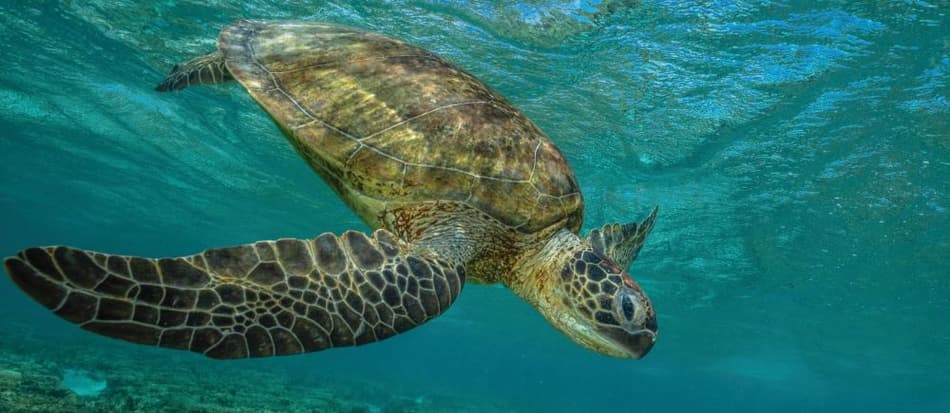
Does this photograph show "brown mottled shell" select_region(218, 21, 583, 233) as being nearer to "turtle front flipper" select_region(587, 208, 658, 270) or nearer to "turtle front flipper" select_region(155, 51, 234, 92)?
"turtle front flipper" select_region(587, 208, 658, 270)

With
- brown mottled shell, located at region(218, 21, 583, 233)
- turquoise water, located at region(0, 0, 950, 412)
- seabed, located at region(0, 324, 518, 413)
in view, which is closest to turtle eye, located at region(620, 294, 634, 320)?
brown mottled shell, located at region(218, 21, 583, 233)

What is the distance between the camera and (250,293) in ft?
8.32

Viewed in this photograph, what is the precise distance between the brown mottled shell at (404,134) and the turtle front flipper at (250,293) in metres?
0.64

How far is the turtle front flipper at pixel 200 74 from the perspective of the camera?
17.7 ft

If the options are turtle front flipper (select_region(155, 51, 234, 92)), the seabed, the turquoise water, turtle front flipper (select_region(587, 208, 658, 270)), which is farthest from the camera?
the turquoise water

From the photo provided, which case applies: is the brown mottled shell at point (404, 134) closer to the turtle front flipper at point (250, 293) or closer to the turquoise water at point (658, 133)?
the turtle front flipper at point (250, 293)

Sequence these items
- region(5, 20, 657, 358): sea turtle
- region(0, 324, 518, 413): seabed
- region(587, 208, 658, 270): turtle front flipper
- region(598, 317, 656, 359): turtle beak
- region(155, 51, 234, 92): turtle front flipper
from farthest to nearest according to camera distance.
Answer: region(0, 324, 518, 413): seabed, region(155, 51, 234, 92): turtle front flipper, region(587, 208, 658, 270): turtle front flipper, region(598, 317, 656, 359): turtle beak, region(5, 20, 657, 358): sea turtle

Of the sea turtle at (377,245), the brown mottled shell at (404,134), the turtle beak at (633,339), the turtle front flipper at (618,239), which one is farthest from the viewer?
the turtle front flipper at (618,239)

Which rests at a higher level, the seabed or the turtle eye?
the turtle eye

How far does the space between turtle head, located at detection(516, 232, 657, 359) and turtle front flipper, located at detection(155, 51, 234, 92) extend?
162 inches

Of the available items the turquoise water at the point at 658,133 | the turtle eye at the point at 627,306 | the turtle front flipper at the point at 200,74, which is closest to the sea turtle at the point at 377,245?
the turtle eye at the point at 627,306

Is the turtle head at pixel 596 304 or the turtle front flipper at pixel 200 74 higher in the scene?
the turtle front flipper at pixel 200 74

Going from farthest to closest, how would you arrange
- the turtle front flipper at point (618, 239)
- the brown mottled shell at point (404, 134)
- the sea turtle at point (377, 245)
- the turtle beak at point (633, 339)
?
the turtle front flipper at point (618, 239), the brown mottled shell at point (404, 134), the turtle beak at point (633, 339), the sea turtle at point (377, 245)

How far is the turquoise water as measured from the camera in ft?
29.1
